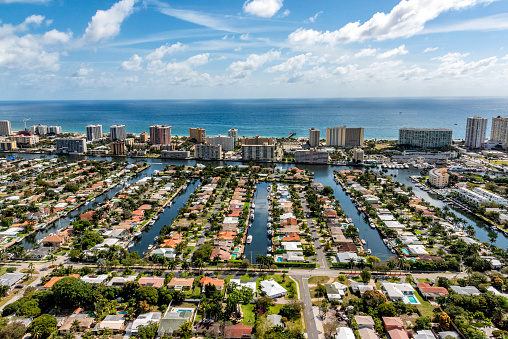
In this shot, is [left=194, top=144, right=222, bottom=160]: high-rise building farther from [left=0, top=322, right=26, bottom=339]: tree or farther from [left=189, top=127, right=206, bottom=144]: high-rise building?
[left=0, top=322, right=26, bottom=339]: tree

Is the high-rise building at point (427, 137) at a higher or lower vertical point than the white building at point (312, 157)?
higher

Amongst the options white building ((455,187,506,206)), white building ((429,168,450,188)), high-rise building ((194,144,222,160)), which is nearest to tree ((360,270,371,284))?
white building ((455,187,506,206))

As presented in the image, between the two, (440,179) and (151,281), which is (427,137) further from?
(151,281)

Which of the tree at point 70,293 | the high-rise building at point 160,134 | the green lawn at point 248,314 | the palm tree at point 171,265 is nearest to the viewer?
the green lawn at point 248,314

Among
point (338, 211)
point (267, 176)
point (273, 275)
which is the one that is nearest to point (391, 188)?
point (338, 211)

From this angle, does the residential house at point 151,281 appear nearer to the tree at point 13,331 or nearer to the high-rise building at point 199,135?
the tree at point 13,331

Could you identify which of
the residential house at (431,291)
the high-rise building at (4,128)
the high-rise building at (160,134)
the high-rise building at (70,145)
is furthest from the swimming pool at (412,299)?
the high-rise building at (4,128)
